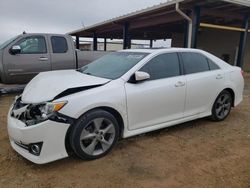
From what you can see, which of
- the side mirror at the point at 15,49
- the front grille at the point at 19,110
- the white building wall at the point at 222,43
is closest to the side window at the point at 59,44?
the side mirror at the point at 15,49

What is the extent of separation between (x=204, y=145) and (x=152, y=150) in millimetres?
894

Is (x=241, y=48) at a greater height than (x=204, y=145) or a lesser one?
greater

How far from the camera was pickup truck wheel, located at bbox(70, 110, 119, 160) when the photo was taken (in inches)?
128

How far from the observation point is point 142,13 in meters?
11.7

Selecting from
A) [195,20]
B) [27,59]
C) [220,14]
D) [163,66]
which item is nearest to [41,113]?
[163,66]

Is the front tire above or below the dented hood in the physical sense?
below

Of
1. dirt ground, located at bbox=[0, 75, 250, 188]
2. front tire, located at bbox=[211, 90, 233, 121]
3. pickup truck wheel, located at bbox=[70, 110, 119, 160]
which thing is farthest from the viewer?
front tire, located at bbox=[211, 90, 233, 121]

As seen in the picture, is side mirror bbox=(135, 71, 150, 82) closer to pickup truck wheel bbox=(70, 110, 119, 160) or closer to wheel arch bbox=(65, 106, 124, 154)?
wheel arch bbox=(65, 106, 124, 154)

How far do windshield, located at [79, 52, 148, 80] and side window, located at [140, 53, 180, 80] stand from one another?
0.20m

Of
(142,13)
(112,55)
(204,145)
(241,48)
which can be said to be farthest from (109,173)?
(241,48)

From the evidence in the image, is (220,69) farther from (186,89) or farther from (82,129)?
(82,129)

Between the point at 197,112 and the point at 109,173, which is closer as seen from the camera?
the point at 109,173

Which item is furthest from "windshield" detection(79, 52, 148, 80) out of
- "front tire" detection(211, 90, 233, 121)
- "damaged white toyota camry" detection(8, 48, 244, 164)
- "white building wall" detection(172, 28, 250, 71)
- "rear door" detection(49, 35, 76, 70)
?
"white building wall" detection(172, 28, 250, 71)

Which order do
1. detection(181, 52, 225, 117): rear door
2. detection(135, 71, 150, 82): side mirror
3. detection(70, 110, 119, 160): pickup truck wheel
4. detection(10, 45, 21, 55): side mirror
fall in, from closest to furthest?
detection(70, 110, 119, 160): pickup truck wheel, detection(135, 71, 150, 82): side mirror, detection(181, 52, 225, 117): rear door, detection(10, 45, 21, 55): side mirror
